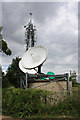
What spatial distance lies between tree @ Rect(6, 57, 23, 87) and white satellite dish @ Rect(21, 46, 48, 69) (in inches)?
256

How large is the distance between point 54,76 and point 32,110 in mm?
4560

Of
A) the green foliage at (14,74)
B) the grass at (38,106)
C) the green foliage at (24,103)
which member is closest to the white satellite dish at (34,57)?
the green foliage at (24,103)

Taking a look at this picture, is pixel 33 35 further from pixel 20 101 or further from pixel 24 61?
pixel 20 101

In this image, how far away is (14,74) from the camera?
56.4ft

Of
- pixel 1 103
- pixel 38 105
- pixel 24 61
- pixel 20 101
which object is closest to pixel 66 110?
pixel 38 105

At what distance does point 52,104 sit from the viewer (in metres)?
5.50

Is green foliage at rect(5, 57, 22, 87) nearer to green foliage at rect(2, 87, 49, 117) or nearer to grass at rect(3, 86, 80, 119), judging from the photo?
green foliage at rect(2, 87, 49, 117)

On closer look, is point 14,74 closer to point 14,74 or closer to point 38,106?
point 14,74

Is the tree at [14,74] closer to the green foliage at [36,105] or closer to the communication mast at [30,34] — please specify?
the communication mast at [30,34]

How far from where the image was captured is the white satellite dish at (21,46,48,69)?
8922 millimetres

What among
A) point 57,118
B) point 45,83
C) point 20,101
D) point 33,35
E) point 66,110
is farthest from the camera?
point 33,35

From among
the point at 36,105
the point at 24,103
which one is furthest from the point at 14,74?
the point at 36,105

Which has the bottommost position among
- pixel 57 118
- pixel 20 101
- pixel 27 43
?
pixel 57 118

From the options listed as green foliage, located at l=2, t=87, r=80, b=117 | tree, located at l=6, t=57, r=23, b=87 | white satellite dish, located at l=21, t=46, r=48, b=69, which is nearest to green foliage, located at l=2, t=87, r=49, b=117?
green foliage, located at l=2, t=87, r=80, b=117
